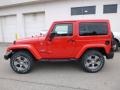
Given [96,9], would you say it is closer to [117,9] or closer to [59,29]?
[117,9]

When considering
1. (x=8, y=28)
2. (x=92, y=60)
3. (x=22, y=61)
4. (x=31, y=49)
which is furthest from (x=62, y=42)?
(x=8, y=28)

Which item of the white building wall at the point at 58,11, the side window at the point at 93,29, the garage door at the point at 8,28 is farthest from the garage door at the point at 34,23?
the side window at the point at 93,29

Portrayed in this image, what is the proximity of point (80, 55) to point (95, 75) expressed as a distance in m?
0.83

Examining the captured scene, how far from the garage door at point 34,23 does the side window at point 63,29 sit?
818 centimetres

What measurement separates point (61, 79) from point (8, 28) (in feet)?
39.7

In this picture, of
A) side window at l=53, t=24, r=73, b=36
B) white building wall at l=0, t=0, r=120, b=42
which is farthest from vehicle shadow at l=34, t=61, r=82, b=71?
white building wall at l=0, t=0, r=120, b=42

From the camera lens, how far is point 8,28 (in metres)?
16.2

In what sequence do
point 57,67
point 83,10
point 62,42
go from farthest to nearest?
point 83,10
point 57,67
point 62,42

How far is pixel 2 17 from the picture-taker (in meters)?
16.2

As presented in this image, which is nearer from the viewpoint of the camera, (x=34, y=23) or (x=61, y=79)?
(x=61, y=79)

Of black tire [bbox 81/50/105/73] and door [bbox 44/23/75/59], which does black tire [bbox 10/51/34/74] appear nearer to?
door [bbox 44/23/75/59]

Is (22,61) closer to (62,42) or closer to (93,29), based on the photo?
(62,42)

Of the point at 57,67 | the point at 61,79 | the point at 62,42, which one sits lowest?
the point at 61,79

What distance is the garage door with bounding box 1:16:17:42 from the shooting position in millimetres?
15688
